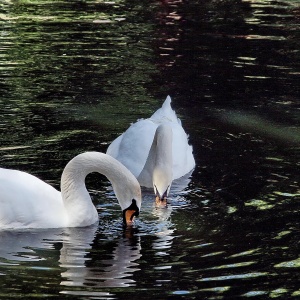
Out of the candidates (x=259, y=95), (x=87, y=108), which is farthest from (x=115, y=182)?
(x=259, y=95)

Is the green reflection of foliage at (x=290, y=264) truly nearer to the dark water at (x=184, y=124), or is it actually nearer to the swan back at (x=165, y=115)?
the dark water at (x=184, y=124)

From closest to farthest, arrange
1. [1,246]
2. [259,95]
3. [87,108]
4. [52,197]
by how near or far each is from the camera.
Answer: [1,246] → [52,197] → [87,108] → [259,95]

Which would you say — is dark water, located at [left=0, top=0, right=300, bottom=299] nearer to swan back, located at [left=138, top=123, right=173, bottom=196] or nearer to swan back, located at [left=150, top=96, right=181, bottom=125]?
swan back, located at [left=138, top=123, right=173, bottom=196]

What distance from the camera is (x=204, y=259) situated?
29.5ft

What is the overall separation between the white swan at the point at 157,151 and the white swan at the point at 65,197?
3.41ft

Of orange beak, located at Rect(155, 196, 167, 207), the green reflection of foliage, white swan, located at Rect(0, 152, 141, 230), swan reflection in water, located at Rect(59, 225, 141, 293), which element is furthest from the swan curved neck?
the green reflection of foliage

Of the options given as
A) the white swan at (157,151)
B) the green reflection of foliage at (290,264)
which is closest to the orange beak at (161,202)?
the white swan at (157,151)

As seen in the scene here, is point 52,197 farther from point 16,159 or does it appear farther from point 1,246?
point 16,159

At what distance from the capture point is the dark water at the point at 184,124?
8.73m

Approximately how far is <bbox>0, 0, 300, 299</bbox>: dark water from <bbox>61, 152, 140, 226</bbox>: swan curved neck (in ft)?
0.54

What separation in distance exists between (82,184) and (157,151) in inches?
60.5

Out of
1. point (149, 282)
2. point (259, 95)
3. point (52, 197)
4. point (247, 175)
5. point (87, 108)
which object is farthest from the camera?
point (259, 95)

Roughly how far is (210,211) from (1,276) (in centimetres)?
258

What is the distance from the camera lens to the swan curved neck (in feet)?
32.7
